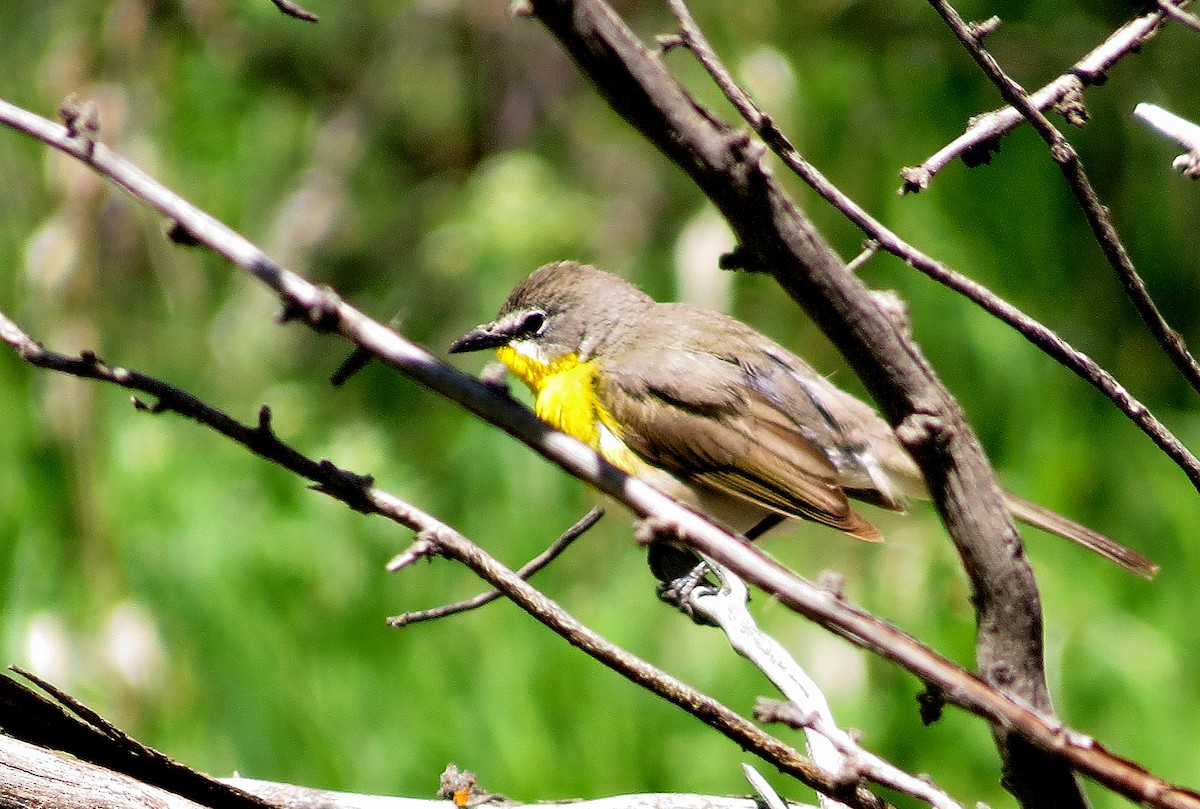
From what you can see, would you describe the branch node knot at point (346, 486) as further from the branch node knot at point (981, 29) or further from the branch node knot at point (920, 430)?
the branch node knot at point (981, 29)

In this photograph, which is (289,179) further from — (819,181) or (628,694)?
(819,181)

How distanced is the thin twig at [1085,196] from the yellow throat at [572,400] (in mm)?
2812

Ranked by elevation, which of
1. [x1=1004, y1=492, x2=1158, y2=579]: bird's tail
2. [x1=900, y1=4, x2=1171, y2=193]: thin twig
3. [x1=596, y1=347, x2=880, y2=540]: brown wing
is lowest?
[x1=900, y1=4, x2=1171, y2=193]: thin twig

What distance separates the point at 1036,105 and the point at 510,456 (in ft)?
13.1

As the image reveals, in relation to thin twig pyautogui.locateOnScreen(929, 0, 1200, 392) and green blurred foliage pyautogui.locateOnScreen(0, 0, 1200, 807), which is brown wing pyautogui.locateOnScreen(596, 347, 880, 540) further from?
thin twig pyautogui.locateOnScreen(929, 0, 1200, 392)

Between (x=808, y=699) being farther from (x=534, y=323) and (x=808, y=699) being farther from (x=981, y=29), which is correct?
(x=534, y=323)

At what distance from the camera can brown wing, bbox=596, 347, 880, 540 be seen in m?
4.37

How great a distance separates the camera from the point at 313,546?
5.09 metres

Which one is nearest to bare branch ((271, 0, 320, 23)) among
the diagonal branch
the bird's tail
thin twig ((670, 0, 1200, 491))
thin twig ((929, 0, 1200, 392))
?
thin twig ((670, 0, 1200, 491))

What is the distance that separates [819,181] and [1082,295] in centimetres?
457

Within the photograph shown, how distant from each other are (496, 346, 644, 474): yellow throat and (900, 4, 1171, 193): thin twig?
2.72 m

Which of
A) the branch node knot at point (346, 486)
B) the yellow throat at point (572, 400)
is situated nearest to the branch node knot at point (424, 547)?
the branch node knot at point (346, 486)

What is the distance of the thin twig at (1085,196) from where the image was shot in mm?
1533


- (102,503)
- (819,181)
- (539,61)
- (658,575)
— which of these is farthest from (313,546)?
(539,61)
